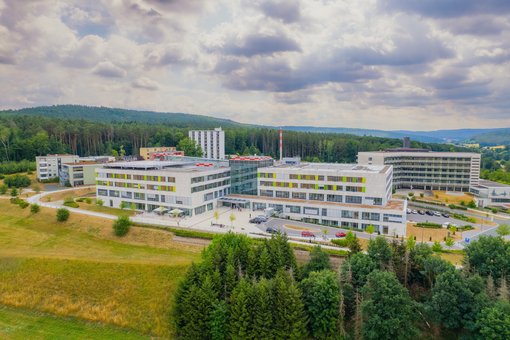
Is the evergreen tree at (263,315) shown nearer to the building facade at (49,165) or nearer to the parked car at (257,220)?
the parked car at (257,220)

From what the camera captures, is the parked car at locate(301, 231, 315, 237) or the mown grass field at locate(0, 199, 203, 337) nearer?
the mown grass field at locate(0, 199, 203, 337)

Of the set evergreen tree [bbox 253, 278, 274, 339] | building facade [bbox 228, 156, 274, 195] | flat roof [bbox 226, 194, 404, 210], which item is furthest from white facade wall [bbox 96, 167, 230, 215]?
evergreen tree [bbox 253, 278, 274, 339]

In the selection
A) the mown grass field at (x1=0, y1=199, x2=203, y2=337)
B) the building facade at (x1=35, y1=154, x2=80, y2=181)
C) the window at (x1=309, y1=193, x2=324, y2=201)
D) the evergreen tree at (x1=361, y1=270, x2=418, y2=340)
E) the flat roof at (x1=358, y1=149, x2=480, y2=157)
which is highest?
the flat roof at (x1=358, y1=149, x2=480, y2=157)

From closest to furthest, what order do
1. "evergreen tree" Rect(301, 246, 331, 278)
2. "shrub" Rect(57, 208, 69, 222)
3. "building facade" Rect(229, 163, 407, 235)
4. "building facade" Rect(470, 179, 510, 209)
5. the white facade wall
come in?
"evergreen tree" Rect(301, 246, 331, 278), "building facade" Rect(229, 163, 407, 235), "shrub" Rect(57, 208, 69, 222), the white facade wall, "building facade" Rect(470, 179, 510, 209)

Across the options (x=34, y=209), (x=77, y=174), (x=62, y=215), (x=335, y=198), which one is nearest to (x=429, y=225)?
(x=335, y=198)

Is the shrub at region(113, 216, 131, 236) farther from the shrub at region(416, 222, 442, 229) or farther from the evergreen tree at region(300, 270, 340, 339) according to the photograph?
the shrub at region(416, 222, 442, 229)

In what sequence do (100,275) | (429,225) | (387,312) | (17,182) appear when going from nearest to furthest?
1. (387,312)
2. (100,275)
3. (429,225)
4. (17,182)

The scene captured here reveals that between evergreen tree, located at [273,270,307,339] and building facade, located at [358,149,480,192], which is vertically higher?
building facade, located at [358,149,480,192]

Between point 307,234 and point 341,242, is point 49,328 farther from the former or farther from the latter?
point 341,242
